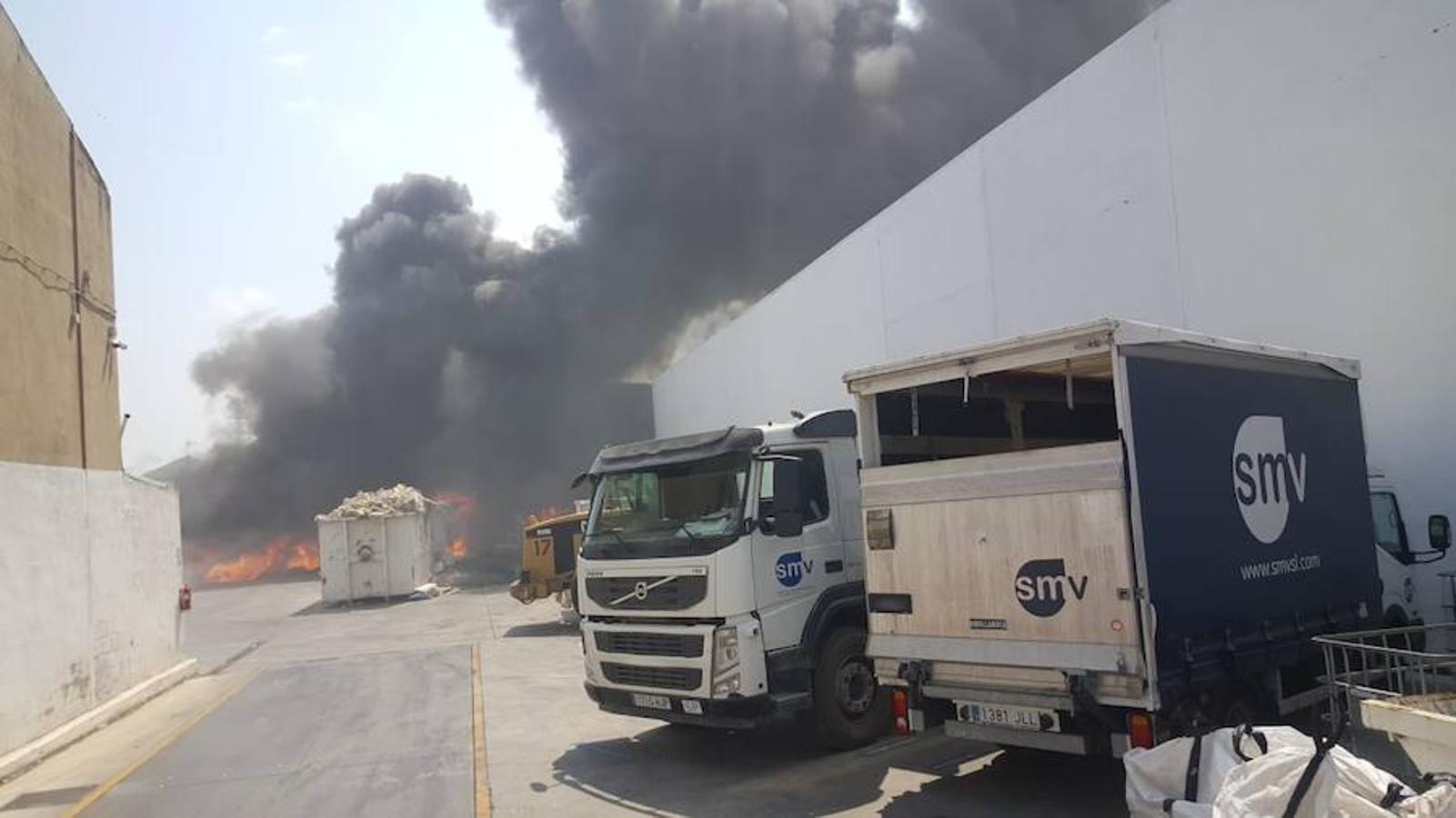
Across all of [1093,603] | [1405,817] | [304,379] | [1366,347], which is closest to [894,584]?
[1093,603]

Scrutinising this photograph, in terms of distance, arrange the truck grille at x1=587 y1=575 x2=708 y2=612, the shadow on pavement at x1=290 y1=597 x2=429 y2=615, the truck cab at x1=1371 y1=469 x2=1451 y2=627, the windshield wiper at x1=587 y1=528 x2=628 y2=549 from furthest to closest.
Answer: the shadow on pavement at x1=290 y1=597 x2=429 y2=615, the truck cab at x1=1371 y1=469 x2=1451 y2=627, the windshield wiper at x1=587 y1=528 x2=628 y2=549, the truck grille at x1=587 y1=575 x2=708 y2=612

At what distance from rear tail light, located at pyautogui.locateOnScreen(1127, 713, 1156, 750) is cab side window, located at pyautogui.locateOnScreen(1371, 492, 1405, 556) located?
395 centimetres

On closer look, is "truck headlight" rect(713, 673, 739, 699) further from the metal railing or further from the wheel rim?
the metal railing

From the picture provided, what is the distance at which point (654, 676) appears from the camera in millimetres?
6754

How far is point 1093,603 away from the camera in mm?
4855

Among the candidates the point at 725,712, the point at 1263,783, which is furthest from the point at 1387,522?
the point at 725,712

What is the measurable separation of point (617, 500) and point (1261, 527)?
424 centimetres

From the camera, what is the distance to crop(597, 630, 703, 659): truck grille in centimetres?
649

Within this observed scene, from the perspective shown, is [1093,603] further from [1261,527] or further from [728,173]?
[728,173]

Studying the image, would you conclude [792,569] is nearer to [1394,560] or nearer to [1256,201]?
[1394,560]

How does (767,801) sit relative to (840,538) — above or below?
below

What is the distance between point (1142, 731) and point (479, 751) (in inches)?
191

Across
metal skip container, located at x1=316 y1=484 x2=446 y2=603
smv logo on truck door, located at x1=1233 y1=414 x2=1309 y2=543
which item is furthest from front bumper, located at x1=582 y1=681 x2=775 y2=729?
metal skip container, located at x1=316 y1=484 x2=446 y2=603

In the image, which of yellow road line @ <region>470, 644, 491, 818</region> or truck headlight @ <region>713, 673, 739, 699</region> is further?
truck headlight @ <region>713, 673, 739, 699</region>
